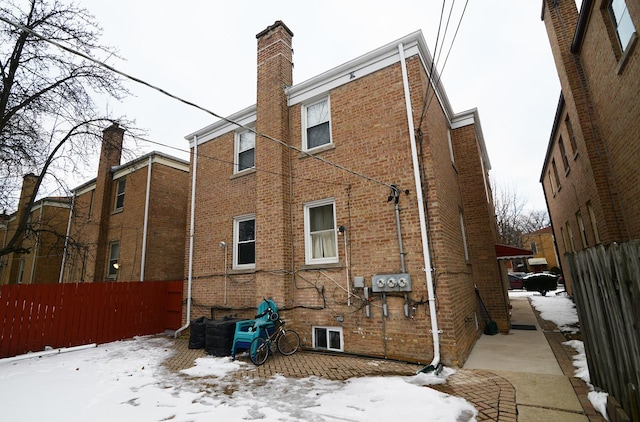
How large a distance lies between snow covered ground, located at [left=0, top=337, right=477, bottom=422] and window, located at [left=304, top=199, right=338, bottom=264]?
2891 millimetres

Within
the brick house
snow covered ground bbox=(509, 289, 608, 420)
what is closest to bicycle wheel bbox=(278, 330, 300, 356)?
the brick house

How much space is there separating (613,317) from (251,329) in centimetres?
629

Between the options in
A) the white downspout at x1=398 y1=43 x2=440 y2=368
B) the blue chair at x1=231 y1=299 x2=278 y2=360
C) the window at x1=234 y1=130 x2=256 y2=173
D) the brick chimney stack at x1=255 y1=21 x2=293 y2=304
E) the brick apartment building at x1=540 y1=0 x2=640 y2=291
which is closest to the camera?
the white downspout at x1=398 y1=43 x2=440 y2=368

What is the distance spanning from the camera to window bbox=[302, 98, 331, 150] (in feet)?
27.1

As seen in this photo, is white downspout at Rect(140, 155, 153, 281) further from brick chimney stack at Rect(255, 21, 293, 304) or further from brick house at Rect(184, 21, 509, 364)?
brick chimney stack at Rect(255, 21, 293, 304)

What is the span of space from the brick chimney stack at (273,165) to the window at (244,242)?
0.88m

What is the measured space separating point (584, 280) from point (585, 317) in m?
0.67

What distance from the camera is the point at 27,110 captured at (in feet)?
29.3

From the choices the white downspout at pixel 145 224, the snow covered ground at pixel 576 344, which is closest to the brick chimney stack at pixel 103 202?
the white downspout at pixel 145 224

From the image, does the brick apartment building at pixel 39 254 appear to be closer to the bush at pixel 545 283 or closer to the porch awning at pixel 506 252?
the porch awning at pixel 506 252

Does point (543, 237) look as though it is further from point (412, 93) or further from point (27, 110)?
point (27, 110)

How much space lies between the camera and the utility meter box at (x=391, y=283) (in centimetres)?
623

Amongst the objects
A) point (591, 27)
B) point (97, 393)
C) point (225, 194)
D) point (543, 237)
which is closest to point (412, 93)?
point (591, 27)

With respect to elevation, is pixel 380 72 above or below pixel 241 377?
→ above
